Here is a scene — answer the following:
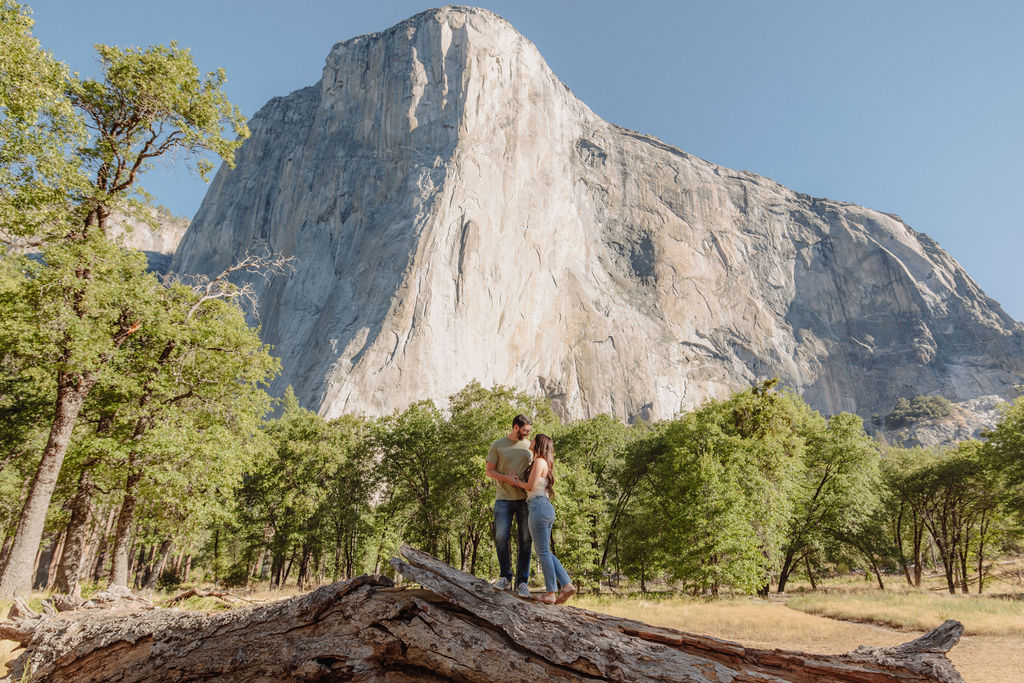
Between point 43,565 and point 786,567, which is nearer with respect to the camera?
point 786,567

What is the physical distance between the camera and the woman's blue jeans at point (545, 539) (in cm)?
493

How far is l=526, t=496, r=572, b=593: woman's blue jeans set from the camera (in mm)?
4930

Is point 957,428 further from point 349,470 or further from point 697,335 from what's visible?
point 349,470

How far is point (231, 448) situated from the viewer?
13.6m

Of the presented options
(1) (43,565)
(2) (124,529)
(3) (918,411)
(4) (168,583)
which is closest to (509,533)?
(2) (124,529)

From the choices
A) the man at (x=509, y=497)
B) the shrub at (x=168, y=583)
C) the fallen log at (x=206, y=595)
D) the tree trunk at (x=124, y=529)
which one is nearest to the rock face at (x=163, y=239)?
the shrub at (x=168, y=583)

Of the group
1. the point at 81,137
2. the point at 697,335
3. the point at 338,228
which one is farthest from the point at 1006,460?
the point at 338,228

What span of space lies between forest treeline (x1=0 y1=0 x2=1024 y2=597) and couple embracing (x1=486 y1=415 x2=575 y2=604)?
414 inches

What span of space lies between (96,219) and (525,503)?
1251cm

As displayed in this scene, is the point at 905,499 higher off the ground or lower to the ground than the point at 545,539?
higher

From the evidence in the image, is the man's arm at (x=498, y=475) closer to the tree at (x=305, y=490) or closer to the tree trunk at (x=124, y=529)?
the tree trunk at (x=124, y=529)

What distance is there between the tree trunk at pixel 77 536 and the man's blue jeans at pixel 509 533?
43.1 feet

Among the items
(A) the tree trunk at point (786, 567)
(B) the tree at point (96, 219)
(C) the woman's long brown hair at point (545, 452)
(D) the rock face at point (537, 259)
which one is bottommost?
(A) the tree trunk at point (786, 567)

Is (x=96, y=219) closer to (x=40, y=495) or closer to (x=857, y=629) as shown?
(x=40, y=495)
